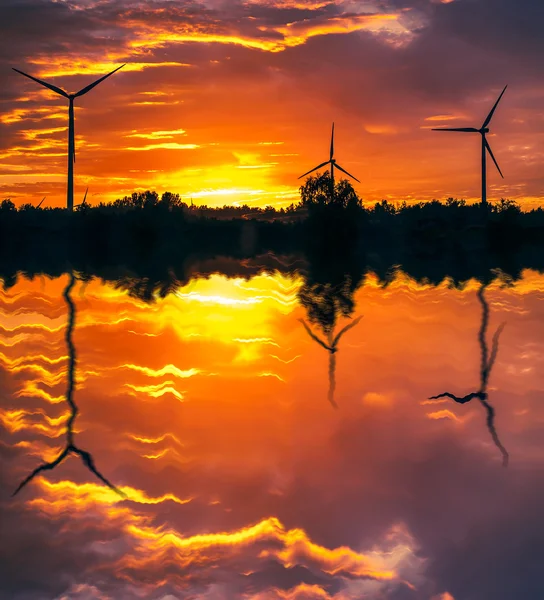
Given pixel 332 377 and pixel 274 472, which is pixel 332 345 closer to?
pixel 332 377

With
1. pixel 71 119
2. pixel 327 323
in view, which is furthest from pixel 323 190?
pixel 327 323

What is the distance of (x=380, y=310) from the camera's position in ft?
115

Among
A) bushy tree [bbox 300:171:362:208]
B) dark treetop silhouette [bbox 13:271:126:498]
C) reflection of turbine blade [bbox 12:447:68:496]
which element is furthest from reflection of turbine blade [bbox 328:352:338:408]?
bushy tree [bbox 300:171:362:208]

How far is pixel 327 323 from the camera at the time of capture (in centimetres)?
3047

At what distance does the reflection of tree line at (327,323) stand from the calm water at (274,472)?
186 mm

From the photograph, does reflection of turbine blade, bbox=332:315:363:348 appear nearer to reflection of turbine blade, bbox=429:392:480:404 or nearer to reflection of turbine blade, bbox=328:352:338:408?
reflection of turbine blade, bbox=328:352:338:408

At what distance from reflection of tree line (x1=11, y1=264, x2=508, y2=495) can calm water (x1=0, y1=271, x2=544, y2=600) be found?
0.19m

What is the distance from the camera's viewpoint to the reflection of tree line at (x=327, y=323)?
12930 mm

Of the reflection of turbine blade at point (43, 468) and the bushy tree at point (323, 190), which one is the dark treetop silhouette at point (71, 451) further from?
the bushy tree at point (323, 190)

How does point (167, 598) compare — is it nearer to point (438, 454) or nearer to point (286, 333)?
point (438, 454)

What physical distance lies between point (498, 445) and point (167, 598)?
22.7 ft

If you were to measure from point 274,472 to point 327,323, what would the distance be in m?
19.2

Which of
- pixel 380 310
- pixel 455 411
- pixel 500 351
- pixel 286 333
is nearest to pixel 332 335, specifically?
pixel 286 333

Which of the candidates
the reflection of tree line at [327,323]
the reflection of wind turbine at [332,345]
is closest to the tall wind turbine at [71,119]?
the reflection of tree line at [327,323]
